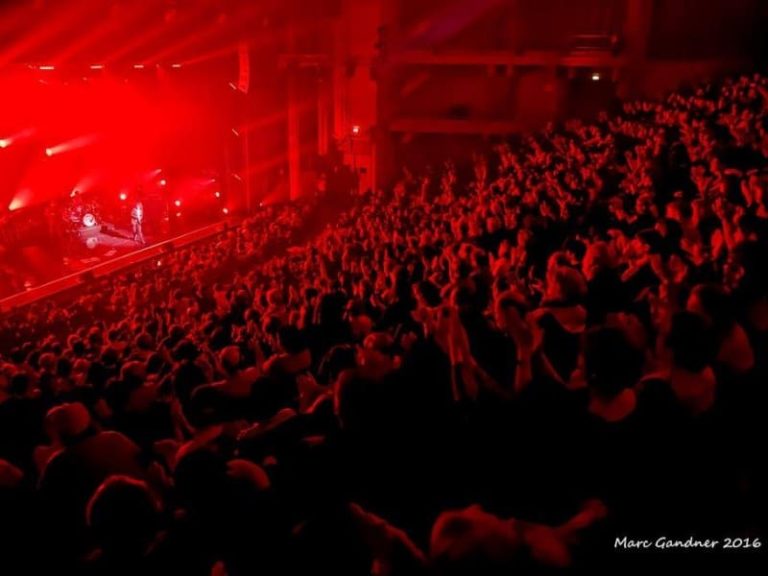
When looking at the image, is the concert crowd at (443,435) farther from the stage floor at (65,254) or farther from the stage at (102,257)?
the stage floor at (65,254)

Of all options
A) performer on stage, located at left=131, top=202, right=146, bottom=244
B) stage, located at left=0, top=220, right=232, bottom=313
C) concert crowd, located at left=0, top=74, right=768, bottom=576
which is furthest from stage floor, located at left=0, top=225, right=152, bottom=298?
concert crowd, located at left=0, top=74, right=768, bottom=576

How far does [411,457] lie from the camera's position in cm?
217

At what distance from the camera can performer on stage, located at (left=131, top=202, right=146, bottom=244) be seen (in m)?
18.5

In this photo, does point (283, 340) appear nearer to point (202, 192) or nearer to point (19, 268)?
point (19, 268)

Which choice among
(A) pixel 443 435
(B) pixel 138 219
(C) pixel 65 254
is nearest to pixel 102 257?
(C) pixel 65 254

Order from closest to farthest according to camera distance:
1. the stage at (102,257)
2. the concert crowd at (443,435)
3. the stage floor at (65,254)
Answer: the concert crowd at (443,435)
the stage at (102,257)
the stage floor at (65,254)

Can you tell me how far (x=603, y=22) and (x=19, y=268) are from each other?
46.2 ft

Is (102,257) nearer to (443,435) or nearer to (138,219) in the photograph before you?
(138,219)

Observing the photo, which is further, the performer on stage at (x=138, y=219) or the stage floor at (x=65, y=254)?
the performer on stage at (x=138, y=219)

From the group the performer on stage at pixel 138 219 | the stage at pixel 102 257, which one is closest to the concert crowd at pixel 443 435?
the stage at pixel 102 257

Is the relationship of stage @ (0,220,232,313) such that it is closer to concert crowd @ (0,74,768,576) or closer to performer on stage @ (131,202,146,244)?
performer on stage @ (131,202,146,244)

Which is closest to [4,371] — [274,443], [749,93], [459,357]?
[274,443]

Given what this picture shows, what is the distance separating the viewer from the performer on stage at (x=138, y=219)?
60.6 ft

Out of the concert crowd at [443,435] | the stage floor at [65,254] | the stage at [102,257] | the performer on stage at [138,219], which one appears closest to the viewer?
the concert crowd at [443,435]
